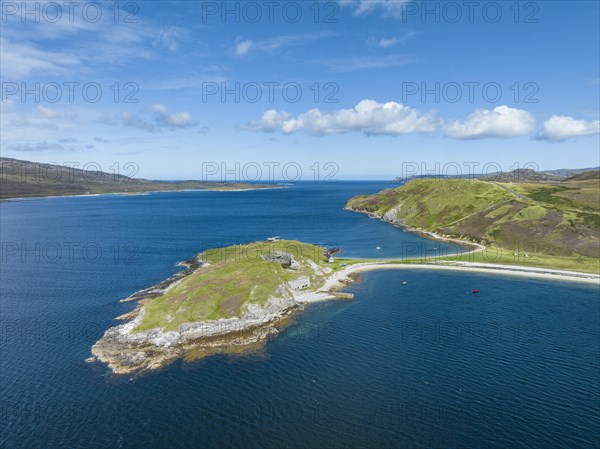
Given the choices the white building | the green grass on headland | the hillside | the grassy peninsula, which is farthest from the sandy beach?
the hillside

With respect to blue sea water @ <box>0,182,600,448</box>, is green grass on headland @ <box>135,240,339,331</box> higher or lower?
higher

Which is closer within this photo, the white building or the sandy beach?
the white building

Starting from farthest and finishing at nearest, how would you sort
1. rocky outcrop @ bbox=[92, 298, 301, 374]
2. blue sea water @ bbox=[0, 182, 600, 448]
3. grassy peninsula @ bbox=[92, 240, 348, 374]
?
grassy peninsula @ bbox=[92, 240, 348, 374] → rocky outcrop @ bbox=[92, 298, 301, 374] → blue sea water @ bbox=[0, 182, 600, 448]

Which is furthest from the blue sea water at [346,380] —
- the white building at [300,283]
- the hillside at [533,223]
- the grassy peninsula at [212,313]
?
the hillside at [533,223]

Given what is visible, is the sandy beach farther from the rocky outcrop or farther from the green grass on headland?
the rocky outcrop

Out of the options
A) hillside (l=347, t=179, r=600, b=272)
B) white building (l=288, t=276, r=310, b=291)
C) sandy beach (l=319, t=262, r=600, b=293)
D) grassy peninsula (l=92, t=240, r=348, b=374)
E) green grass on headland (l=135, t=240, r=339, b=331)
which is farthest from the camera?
hillside (l=347, t=179, r=600, b=272)

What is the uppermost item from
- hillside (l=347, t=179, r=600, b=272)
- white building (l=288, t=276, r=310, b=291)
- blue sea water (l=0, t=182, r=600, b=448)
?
hillside (l=347, t=179, r=600, b=272)

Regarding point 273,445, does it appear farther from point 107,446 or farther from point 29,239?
point 29,239

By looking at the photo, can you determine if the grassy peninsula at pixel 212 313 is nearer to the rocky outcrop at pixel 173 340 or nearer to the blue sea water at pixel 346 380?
the rocky outcrop at pixel 173 340

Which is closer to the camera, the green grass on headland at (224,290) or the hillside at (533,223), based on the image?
the green grass on headland at (224,290)
